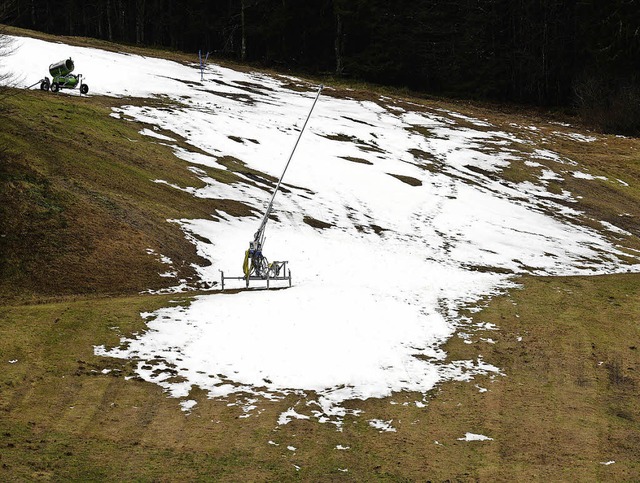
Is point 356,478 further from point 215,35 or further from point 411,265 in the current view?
point 215,35

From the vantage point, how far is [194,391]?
1460cm

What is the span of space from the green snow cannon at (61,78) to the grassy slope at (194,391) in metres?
11.3

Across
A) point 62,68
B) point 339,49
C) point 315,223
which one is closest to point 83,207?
point 315,223

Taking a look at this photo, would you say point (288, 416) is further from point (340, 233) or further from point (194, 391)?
point (340, 233)

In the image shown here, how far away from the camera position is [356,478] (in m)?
11.9

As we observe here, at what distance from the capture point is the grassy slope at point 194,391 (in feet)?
39.7

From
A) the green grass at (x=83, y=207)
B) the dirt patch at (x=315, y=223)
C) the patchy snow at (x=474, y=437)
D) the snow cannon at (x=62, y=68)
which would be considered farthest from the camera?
the snow cannon at (x=62, y=68)

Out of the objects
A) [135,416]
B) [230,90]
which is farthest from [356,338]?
[230,90]

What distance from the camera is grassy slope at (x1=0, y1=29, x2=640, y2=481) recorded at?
39.7ft

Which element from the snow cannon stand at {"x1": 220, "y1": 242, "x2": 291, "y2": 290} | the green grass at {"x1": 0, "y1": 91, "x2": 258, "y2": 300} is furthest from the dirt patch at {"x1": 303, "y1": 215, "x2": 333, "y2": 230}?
the snow cannon stand at {"x1": 220, "y1": 242, "x2": 291, "y2": 290}

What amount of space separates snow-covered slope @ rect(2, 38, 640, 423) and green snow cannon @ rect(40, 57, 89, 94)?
2.38 m

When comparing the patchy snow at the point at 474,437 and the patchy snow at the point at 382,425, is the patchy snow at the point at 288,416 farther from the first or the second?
the patchy snow at the point at 474,437

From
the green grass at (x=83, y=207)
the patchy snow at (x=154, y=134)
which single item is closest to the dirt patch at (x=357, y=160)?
the patchy snow at (x=154, y=134)

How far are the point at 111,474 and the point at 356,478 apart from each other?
3.80m
